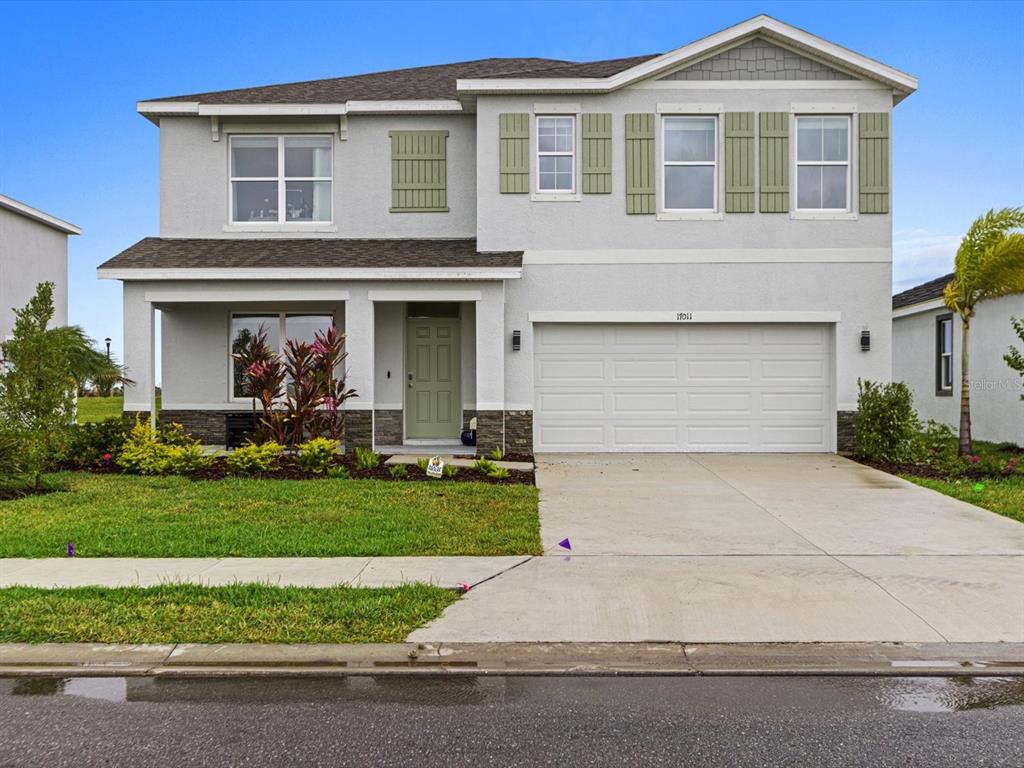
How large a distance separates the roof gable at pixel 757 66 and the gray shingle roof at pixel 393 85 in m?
1.29

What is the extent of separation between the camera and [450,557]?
723 cm

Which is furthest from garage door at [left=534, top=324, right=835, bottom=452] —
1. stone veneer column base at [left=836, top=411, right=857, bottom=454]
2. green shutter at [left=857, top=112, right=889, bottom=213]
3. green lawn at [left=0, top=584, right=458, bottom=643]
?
green lawn at [left=0, top=584, right=458, bottom=643]

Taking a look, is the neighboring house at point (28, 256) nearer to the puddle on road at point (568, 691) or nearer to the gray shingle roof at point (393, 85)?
the gray shingle roof at point (393, 85)

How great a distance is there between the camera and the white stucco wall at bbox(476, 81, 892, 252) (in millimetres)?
14594

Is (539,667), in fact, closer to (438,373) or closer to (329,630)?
(329,630)

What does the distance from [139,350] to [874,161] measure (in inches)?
526

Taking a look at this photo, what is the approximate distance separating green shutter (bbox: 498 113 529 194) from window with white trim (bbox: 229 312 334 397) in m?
4.43

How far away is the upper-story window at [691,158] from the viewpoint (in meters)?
14.8

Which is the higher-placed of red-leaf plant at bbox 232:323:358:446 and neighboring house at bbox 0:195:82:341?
neighboring house at bbox 0:195:82:341

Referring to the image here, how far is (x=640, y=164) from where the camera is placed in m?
14.7

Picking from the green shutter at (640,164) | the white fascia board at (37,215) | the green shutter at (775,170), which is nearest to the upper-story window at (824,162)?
the green shutter at (775,170)

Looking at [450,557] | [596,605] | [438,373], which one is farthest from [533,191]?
[596,605]

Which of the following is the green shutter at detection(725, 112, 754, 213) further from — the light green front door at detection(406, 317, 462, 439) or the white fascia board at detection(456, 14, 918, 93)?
the light green front door at detection(406, 317, 462, 439)

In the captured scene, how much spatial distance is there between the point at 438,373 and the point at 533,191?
3.86 metres
